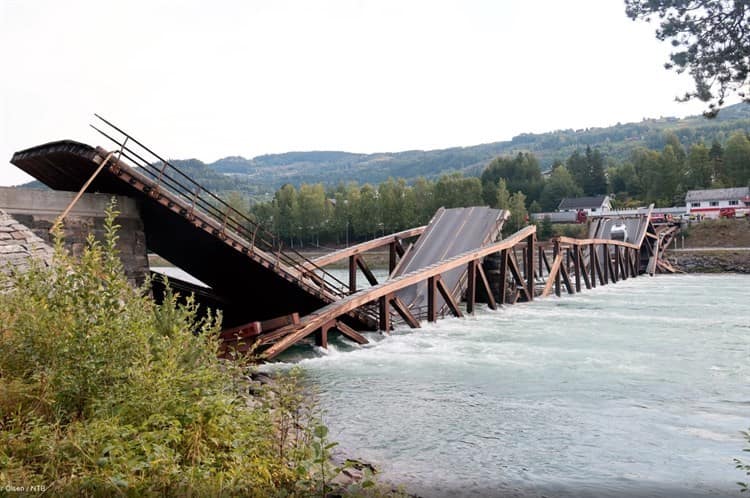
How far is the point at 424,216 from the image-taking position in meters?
91.9

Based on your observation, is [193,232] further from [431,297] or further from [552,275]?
[552,275]

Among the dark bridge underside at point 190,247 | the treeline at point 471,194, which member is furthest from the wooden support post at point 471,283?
the treeline at point 471,194

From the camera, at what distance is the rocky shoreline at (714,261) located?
A: 58.4 meters

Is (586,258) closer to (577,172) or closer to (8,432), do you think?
(8,432)

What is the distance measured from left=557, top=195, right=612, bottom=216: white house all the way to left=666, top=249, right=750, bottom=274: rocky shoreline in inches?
1844

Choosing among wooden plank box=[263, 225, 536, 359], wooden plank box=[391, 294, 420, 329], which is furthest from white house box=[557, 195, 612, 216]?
wooden plank box=[391, 294, 420, 329]

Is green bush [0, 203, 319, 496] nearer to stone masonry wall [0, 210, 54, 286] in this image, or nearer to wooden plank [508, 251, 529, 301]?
stone masonry wall [0, 210, 54, 286]

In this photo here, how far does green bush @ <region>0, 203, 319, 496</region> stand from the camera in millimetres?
4805

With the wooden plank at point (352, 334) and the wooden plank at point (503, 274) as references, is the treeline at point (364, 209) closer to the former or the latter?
the wooden plank at point (503, 274)

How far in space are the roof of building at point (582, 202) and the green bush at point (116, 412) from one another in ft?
371

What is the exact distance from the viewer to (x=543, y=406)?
1038 cm

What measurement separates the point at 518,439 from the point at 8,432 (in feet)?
21.2

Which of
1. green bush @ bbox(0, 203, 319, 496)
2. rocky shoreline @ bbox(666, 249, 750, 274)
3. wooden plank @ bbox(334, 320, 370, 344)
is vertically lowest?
rocky shoreline @ bbox(666, 249, 750, 274)

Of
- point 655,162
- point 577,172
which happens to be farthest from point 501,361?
point 577,172
